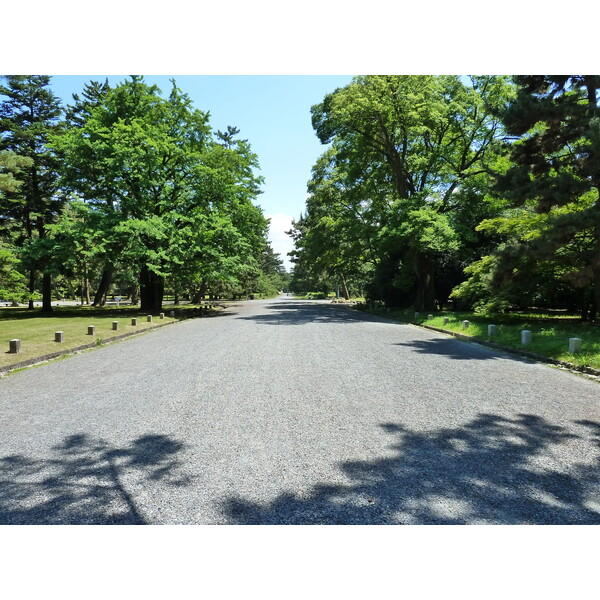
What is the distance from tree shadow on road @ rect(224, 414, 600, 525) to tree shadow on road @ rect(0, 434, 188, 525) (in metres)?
0.91

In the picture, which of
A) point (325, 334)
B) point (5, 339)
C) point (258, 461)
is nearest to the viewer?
point (258, 461)

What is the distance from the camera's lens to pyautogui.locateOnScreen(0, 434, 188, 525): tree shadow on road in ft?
10.0

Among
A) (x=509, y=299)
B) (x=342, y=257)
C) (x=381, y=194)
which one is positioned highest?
(x=381, y=194)

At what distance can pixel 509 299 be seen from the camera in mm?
16422

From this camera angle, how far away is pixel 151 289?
84.5ft

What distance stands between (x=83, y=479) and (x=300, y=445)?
2056 millimetres

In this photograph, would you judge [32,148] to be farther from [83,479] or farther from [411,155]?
[83,479]

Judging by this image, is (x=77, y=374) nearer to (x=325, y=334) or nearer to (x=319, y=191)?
(x=325, y=334)

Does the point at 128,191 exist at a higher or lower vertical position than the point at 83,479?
higher

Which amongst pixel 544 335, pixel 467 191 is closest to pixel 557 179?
pixel 544 335

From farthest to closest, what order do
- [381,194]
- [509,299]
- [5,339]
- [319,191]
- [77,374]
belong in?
1. [319,191]
2. [381,194]
3. [509,299]
4. [5,339]
5. [77,374]

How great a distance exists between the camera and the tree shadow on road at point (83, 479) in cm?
305

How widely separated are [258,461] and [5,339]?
11962 mm

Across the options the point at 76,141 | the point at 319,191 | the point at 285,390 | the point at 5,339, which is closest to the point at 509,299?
the point at 285,390
